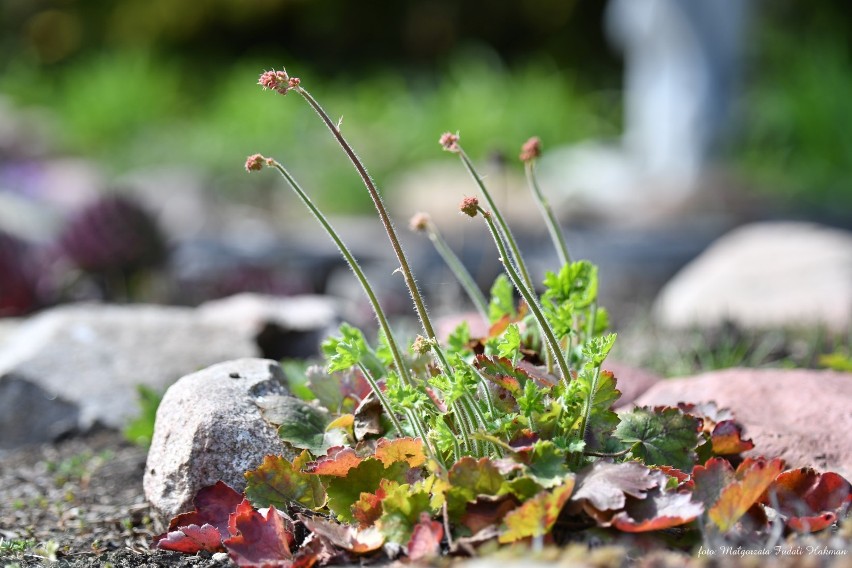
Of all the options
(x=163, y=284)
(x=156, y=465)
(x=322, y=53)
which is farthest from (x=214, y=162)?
(x=156, y=465)

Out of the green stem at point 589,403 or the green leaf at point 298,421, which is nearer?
the green stem at point 589,403

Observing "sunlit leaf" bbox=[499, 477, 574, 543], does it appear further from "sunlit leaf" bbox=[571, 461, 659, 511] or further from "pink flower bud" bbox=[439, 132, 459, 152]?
"pink flower bud" bbox=[439, 132, 459, 152]

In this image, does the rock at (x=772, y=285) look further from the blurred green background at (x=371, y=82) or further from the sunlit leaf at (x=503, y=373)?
the blurred green background at (x=371, y=82)

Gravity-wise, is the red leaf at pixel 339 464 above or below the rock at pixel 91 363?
below

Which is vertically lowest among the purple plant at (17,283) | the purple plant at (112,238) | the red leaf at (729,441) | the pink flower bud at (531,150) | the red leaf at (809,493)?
the red leaf at (809,493)

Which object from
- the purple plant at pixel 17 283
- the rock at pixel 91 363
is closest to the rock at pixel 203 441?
the rock at pixel 91 363

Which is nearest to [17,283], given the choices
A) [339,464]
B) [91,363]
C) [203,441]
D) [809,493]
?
[91,363]

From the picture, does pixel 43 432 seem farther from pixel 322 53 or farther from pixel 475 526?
pixel 322 53
